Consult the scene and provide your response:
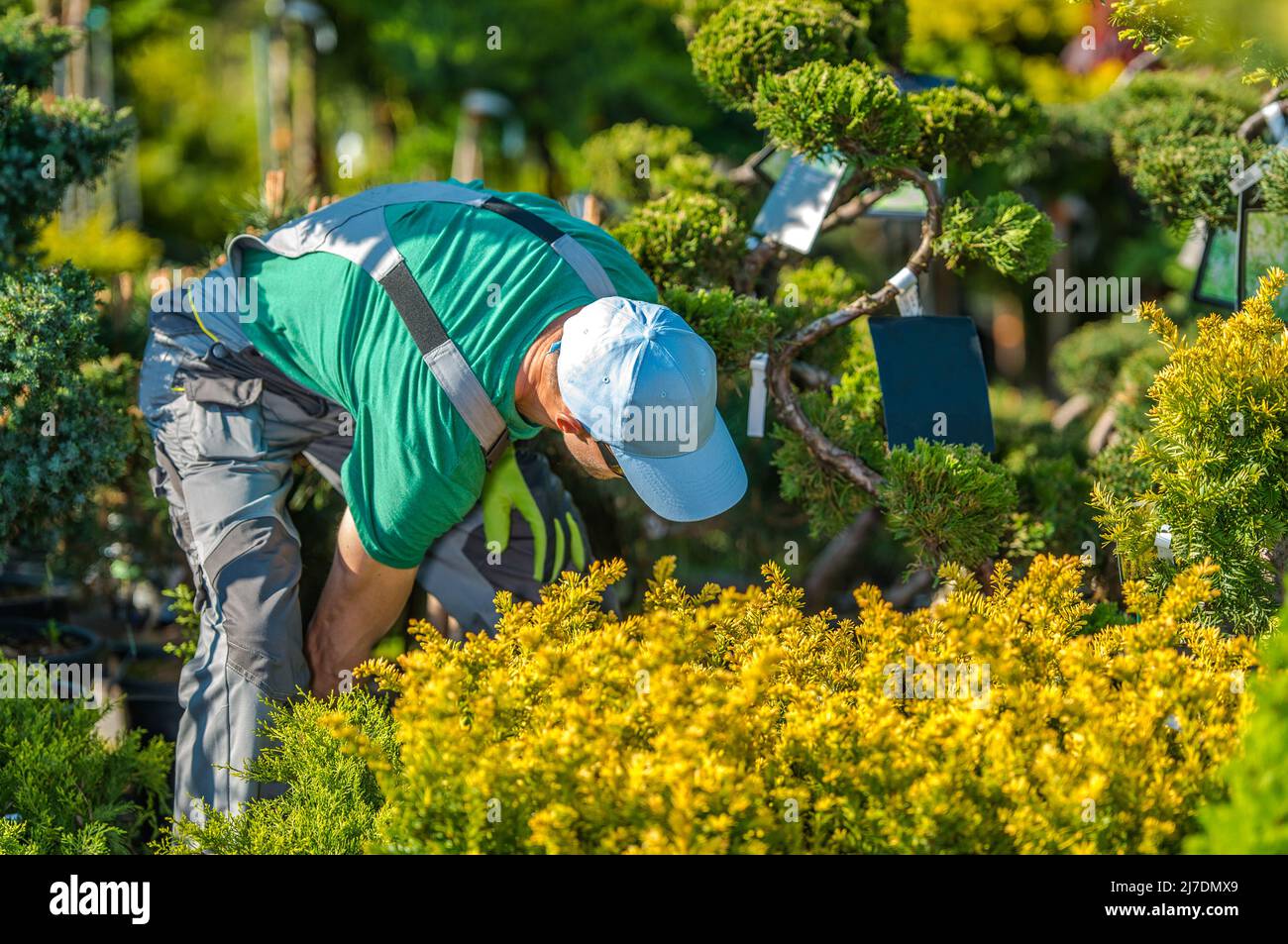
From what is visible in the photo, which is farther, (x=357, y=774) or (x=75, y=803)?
(x=75, y=803)

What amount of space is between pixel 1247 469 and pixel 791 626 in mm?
1005

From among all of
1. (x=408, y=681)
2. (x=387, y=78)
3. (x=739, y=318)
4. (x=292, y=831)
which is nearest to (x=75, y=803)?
(x=292, y=831)

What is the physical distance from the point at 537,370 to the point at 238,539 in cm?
87

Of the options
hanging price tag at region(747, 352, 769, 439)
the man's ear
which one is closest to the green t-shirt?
the man's ear

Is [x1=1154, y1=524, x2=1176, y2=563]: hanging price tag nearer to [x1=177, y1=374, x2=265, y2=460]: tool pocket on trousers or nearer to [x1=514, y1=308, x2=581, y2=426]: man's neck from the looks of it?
[x1=514, y1=308, x2=581, y2=426]: man's neck

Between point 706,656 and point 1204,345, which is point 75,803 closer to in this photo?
point 706,656

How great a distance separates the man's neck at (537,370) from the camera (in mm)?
2557

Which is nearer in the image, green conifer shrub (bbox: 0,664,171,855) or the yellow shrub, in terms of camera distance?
the yellow shrub

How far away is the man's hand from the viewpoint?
3162mm

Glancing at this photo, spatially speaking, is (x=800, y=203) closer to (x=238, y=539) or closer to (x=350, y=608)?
(x=350, y=608)

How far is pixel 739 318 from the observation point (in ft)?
10.4

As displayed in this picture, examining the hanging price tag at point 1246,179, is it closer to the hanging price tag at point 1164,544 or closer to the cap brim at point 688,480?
the hanging price tag at point 1164,544

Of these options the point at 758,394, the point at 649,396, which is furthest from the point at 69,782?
the point at 758,394

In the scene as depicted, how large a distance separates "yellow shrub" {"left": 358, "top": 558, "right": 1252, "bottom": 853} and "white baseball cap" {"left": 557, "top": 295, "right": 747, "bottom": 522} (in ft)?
1.13
